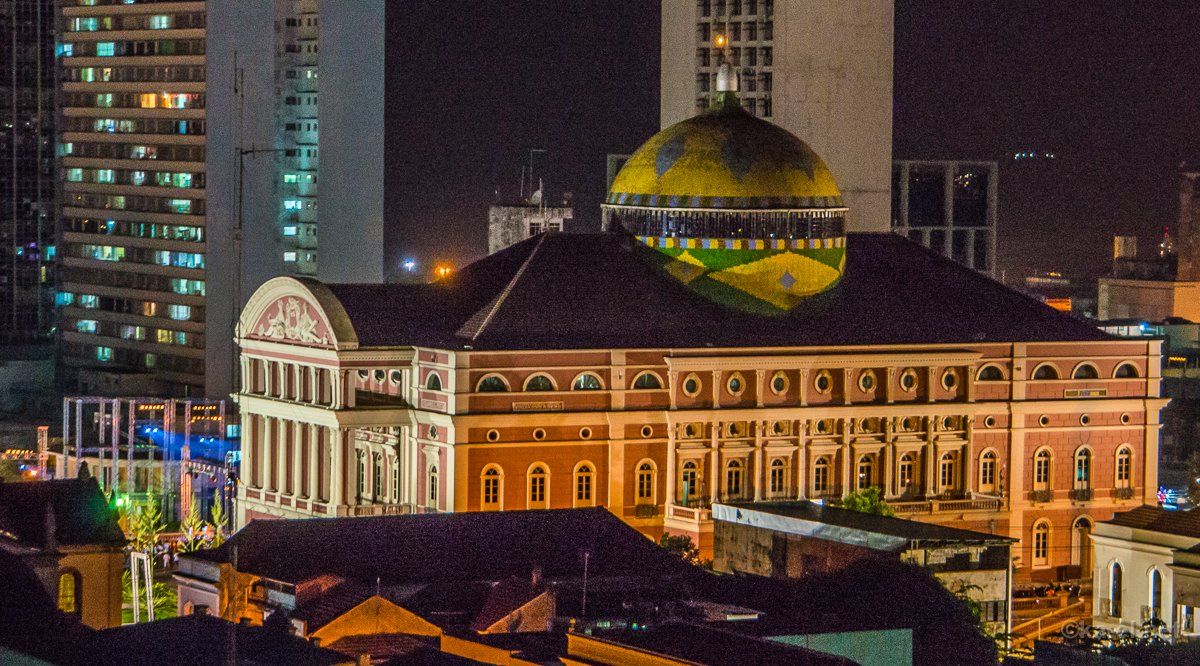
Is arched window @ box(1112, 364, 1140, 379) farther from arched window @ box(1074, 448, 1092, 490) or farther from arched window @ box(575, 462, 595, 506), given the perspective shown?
arched window @ box(575, 462, 595, 506)

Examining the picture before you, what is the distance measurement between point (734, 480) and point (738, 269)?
9.77m

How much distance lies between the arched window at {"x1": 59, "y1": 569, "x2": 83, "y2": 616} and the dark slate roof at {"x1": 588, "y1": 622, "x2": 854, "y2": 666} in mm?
27670

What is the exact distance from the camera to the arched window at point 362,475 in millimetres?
136500

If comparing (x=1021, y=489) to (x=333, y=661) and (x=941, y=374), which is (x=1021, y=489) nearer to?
(x=941, y=374)

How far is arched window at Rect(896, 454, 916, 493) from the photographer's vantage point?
14088 cm

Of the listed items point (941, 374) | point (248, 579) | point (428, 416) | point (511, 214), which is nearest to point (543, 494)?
point (428, 416)

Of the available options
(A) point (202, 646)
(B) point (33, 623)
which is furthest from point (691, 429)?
(A) point (202, 646)

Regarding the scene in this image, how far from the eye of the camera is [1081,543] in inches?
5586

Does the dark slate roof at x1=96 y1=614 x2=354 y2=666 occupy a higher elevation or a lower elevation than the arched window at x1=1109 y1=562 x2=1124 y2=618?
higher

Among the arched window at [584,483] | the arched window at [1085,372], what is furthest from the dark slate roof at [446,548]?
the arched window at [1085,372]

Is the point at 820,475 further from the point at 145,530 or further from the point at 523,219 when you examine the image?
the point at 523,219

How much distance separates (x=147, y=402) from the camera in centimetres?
16612

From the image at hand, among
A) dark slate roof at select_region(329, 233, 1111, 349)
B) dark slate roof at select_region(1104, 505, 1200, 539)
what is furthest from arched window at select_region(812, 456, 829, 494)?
dark slate roof at select_region(1104, 505, 1200, 539)

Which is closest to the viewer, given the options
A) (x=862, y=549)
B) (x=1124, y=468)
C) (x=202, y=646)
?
(x=202, y=646)
